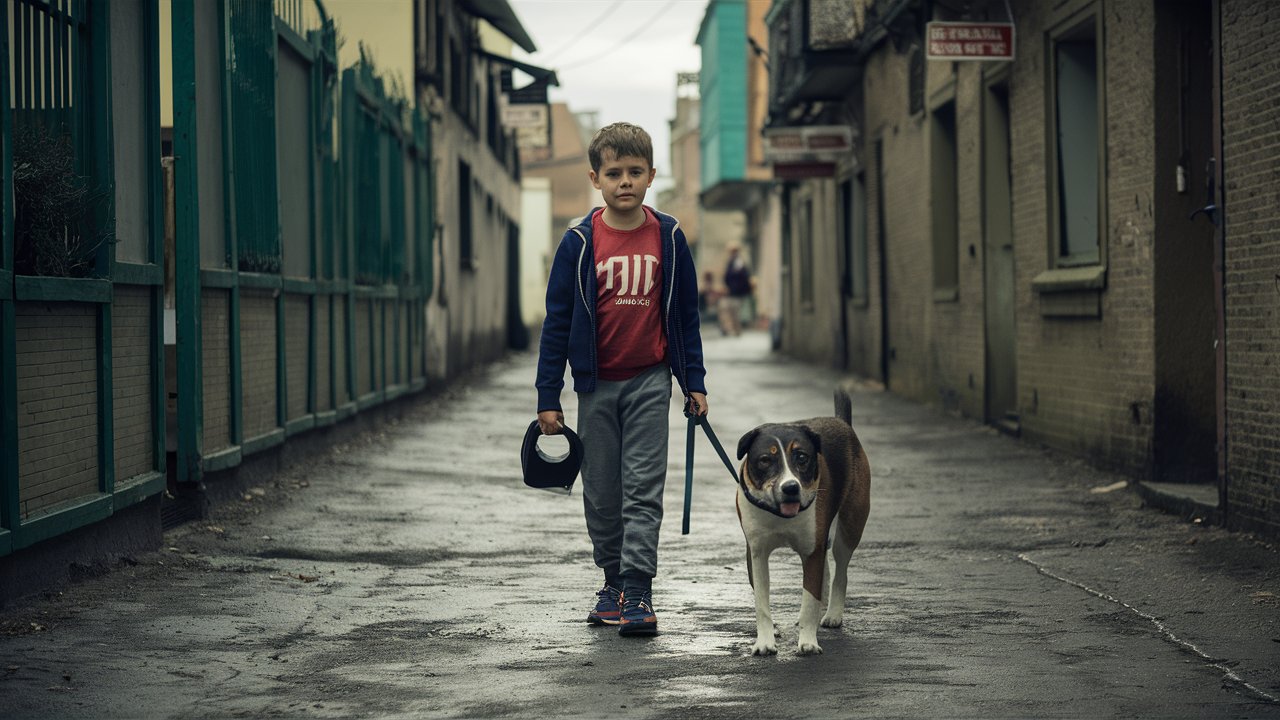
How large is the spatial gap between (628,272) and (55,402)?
7.55 ft

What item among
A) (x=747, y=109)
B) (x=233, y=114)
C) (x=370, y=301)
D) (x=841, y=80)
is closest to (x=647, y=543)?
(x=233, y=114)

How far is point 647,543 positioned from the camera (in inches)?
232

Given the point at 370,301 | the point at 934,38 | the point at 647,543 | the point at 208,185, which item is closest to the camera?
the point at 647,543

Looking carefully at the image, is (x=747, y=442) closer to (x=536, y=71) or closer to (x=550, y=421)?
(x=550, y=421)

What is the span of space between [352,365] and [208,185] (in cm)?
436

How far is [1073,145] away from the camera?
1198 centimetres

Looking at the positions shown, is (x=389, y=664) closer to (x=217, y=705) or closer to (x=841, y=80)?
(x=217, y=705)

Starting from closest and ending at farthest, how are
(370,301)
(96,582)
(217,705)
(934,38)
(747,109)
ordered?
(217,705)
(96,582)
(934,38)
(370,301)
(747,109)

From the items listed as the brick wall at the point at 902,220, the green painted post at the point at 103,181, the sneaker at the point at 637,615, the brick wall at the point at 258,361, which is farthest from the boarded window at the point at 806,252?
the sneaker at the point at 637,615

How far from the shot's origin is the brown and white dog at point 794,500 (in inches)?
205

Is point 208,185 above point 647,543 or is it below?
above

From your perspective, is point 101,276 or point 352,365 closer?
point 101,276

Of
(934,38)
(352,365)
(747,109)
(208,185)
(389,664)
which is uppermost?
(747,109)

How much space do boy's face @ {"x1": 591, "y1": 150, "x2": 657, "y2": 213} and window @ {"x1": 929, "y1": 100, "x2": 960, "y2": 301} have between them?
10986mm
